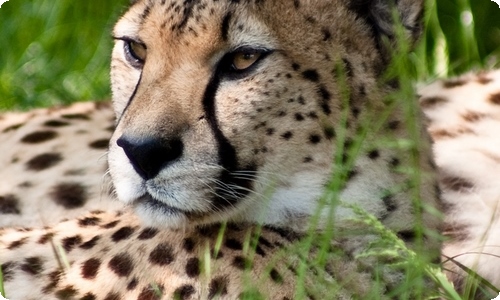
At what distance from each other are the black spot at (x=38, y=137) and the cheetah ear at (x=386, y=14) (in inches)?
40.8

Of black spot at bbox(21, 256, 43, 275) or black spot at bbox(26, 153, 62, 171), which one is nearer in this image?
black spot at bbox(21, 256, 43, 275)

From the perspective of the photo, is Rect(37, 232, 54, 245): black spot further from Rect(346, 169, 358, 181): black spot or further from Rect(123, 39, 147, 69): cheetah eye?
Rect(346, 169, 358, 181): black spot

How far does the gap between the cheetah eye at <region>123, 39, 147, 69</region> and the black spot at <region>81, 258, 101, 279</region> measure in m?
0.36

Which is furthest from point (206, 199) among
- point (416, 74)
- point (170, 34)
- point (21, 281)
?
point (416, 74)

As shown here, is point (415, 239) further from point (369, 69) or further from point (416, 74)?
point (416, 74)

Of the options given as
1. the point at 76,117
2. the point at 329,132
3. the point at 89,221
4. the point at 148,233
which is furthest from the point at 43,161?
the point at 329,132

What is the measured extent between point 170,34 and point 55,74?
64.0 inches

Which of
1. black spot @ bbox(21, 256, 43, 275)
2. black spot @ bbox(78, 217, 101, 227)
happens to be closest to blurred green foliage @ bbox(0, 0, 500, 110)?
black spot @ bbox(78, 217, 101, 227)

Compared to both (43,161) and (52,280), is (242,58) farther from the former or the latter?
(43,161)

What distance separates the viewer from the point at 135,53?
6.35 feet

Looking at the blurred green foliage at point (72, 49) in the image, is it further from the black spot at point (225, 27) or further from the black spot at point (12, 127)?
the black spot at point (225, 27)

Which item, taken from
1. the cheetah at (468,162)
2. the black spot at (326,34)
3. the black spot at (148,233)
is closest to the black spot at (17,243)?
the black spot at (148,233)

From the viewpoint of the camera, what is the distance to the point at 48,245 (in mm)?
2012

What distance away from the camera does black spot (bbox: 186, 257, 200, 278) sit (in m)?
1.82
